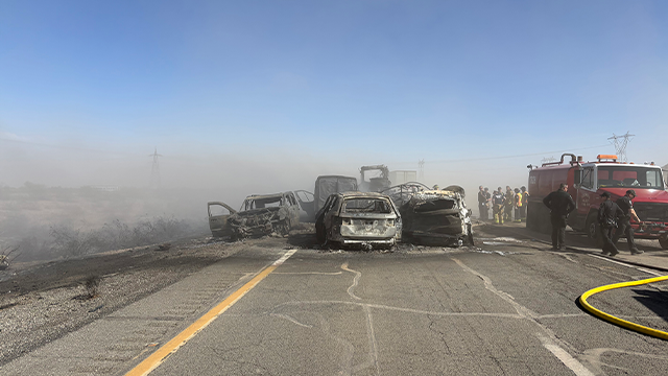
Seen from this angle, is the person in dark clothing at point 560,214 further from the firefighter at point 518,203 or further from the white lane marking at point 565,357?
the firefighter at point 518,203

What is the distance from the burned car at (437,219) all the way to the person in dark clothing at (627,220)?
353cm

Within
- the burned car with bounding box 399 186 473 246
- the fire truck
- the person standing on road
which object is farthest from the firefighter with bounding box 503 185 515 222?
the burned car with bounding box 399 186 473 246

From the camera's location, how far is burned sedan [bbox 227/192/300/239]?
11.8 meters

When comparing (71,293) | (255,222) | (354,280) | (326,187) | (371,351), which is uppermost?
(326,187)

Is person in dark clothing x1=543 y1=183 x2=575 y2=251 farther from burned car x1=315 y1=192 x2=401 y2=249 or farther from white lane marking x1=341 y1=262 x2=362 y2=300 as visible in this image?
white lane marking x1=341 y1=262 x2=362 y2=300

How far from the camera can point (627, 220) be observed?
9070 mm

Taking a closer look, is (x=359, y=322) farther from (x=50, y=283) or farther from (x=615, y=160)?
(x=615, y=160)

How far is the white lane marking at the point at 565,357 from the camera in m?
2.73

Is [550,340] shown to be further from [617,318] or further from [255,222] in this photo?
[255,222]

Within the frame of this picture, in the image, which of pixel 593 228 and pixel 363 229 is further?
pixel 593 228

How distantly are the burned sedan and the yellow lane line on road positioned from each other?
6264 mm

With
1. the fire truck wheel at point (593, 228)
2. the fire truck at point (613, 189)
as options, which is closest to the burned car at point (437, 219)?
the fire truck wheel at point (593, 228)

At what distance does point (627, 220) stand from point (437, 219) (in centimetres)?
454

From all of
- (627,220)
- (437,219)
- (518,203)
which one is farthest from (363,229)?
(518,203)
